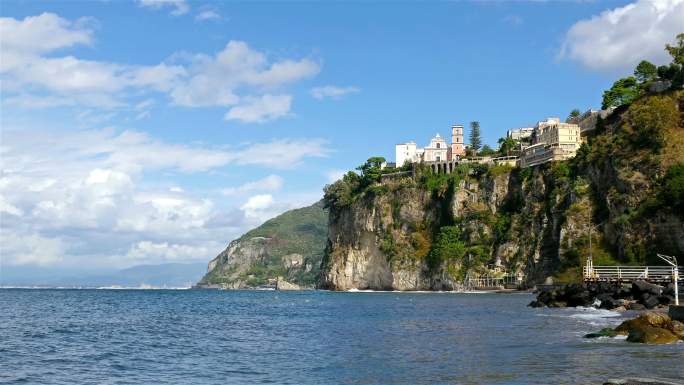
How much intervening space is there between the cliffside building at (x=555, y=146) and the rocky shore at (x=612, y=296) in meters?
64.4

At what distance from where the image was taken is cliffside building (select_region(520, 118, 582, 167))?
140 meters

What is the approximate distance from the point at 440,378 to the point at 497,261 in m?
118

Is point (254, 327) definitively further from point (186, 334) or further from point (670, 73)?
point (670, 73)

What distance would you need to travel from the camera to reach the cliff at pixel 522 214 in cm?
10375

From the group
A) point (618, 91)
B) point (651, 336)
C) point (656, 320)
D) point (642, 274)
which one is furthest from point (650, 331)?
point (618, 91)

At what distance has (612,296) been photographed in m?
67.6

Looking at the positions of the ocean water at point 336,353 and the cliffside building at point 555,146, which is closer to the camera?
the ocean water at point 336,353

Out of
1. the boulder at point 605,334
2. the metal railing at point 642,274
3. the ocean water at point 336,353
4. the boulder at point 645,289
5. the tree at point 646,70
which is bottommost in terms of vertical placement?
the ocean water at point 336,353

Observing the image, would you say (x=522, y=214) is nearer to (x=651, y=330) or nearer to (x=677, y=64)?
(x=677, y=64)

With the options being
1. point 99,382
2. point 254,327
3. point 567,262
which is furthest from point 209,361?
point 567,262

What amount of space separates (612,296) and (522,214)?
72.3 meters

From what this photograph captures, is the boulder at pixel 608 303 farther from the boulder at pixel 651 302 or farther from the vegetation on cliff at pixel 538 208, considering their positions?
the vegetation on cliff at pixel 538 208

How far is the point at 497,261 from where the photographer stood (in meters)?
140

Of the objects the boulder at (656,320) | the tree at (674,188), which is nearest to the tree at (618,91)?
the tree at (674,188)
